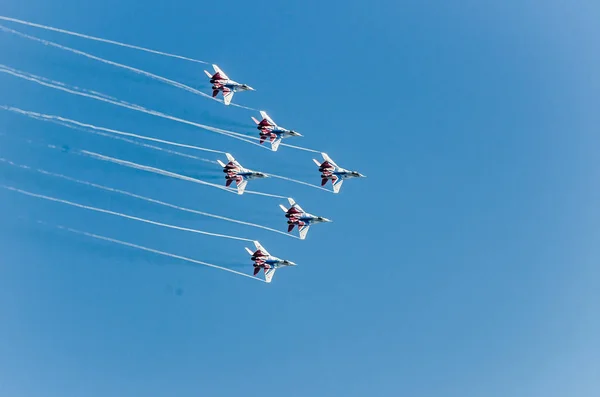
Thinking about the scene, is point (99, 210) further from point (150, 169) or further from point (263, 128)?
point (263, 128)

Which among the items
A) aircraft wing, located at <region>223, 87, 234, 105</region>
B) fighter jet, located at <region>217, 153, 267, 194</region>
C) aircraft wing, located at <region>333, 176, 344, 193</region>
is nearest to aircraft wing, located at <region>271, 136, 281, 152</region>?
fighter jet, located at <region>217, 153, 267, 194</region>

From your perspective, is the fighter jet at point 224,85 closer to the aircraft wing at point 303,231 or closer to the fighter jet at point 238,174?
the fighter jet at point 238,174

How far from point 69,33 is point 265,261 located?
31303mm

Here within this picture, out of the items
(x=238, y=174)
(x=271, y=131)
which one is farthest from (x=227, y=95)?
(x=238, y=174)

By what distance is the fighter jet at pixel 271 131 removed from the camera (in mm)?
108062

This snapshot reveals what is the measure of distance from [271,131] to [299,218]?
971 centimetres

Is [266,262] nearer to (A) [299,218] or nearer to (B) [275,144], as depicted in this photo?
(A) [299,218]

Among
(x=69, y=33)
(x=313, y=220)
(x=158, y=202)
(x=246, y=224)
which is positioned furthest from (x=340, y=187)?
(x=69, y=33)

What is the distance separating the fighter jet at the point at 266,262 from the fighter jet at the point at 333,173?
30.7 feet

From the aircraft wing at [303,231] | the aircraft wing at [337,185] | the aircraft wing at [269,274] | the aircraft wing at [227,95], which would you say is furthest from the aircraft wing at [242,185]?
the aircraft wing at [337,185]

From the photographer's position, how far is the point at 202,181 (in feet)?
345

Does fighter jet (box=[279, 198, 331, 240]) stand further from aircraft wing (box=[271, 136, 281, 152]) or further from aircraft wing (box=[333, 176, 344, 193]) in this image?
aircraft wing (box=[271, 136, 281, 152])

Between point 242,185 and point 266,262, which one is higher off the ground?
point 242,185

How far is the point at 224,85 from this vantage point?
10825cm
